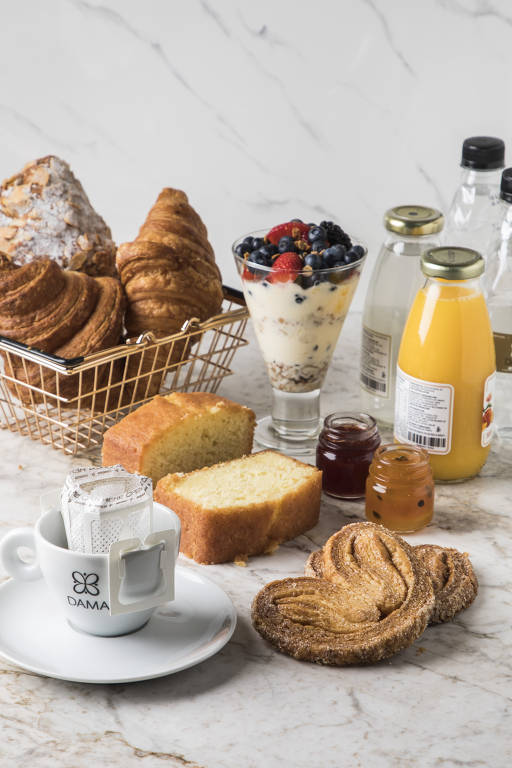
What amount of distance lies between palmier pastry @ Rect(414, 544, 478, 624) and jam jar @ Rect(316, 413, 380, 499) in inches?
8.0

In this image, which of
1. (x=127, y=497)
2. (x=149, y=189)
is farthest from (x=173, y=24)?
(x=127, y=497)

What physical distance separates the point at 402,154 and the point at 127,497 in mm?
1599

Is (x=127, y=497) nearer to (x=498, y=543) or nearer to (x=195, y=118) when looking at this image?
(x=498, y=543)

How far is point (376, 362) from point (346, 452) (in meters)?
0.24

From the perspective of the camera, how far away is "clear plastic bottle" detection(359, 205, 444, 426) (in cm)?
172

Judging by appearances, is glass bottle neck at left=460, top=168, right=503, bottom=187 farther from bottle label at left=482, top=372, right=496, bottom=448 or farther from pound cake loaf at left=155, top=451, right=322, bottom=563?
pound cake loaf at left=155, top=451, right=322, bottom=563

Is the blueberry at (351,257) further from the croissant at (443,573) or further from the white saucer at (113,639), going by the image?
the white saucer at (113,639)

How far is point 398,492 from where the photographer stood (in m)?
1.48

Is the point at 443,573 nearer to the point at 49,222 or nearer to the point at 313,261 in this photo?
the point at 313,261

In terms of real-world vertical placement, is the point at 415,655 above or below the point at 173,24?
below

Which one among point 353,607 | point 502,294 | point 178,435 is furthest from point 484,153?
point 353,607

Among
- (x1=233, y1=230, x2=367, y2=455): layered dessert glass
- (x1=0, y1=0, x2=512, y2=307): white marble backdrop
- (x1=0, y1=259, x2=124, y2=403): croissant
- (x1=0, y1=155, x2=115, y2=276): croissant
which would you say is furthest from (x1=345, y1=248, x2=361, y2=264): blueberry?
(x1=0, y1=0, x2=512, y2=307): white marble backdrop

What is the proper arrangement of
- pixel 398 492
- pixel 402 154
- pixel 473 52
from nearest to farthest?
pixel 398 492, pixel 473 52, pixel 402 154

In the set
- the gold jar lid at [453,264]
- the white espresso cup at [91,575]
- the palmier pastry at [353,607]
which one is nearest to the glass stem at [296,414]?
the gold jar lid at [453,264]
